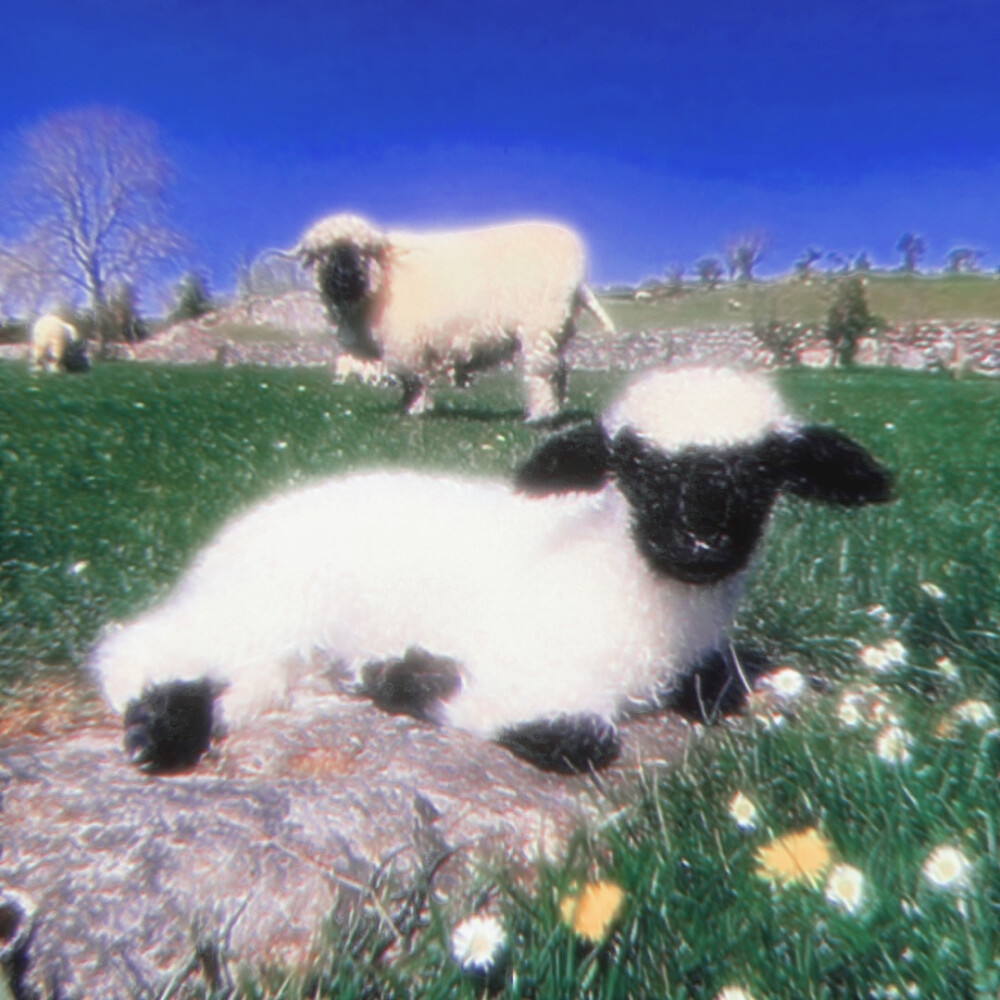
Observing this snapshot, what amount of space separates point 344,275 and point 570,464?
736 centimetres

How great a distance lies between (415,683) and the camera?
2945mm

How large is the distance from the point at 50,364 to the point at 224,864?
65.6 ft

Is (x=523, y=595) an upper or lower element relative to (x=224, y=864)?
upper

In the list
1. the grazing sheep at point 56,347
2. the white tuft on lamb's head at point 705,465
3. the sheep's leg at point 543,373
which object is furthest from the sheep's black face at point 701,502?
the grazing sheep at point 56,347

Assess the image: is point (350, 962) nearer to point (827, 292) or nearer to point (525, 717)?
point (525, 717)

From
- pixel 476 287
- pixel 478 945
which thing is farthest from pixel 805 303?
pixel 478 945

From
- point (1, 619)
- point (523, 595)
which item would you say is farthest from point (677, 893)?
point (1, 619)

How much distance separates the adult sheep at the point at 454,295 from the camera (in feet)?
31.2

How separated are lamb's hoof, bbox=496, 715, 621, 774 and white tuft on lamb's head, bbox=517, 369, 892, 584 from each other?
0.49 metres

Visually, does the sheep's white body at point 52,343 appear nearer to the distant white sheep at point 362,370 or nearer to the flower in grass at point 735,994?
the distant white sheep at point 362,370

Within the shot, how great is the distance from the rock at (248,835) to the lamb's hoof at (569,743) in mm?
42

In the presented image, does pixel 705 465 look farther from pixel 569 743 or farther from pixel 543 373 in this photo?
pixel 543 373

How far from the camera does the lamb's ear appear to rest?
2617mm

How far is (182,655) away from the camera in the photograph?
9.62 ft
